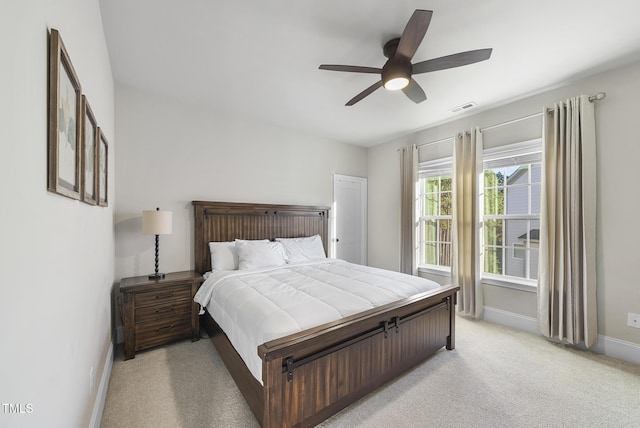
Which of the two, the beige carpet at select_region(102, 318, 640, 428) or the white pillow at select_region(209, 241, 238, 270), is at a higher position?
the white pillow at select_region(209, 241, 238, 270)

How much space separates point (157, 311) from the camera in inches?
103

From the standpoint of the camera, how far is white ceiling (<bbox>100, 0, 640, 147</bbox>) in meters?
1.83

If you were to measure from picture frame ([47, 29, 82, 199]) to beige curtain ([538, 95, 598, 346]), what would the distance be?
4.01 metres

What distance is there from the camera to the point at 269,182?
4.00 meters

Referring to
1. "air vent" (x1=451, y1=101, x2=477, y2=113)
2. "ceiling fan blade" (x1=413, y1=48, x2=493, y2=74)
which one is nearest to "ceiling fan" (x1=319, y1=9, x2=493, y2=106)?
Answer: "ceiling fan blade" (x1=413, y1=48, x2=493, y2=74)

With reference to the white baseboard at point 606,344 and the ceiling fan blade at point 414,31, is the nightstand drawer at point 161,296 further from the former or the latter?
the white baseboard at point 606,344

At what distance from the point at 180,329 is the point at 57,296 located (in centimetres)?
201

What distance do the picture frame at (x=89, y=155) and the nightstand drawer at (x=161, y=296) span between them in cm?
→ 124

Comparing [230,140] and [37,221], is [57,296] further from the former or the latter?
[230,140]

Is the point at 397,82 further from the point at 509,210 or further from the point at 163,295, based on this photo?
the point at 163,295

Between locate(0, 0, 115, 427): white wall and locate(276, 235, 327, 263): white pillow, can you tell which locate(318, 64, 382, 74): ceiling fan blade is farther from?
locate(276, 235, 327, 263): white pillow

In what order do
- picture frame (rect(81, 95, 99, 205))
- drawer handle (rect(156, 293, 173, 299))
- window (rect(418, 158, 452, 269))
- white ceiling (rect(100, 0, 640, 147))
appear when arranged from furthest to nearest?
window (rect(418, 158, 452, 269))
drawer handle (rect(156, 293, 173, 299))
white ceiling (rect(100, 0, 640, 147))
picture frame (rect(81, 95, 99, 205))

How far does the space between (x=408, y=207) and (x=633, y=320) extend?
267cm

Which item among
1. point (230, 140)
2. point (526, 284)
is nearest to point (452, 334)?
point (526, 284)
